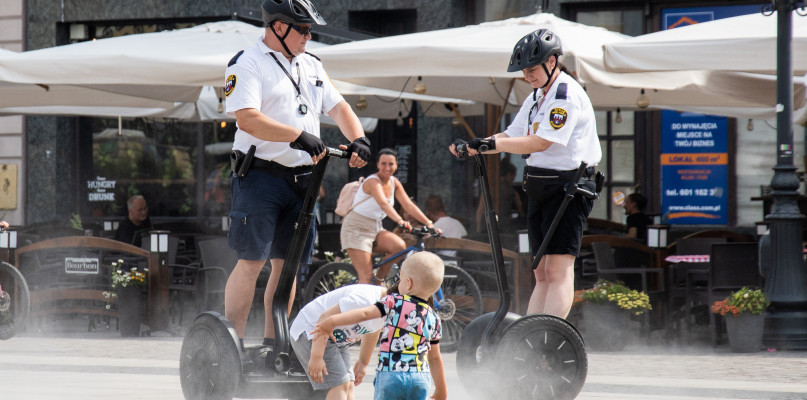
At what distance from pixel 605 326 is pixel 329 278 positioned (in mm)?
2573

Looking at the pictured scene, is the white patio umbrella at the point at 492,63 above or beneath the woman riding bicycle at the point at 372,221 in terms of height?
above

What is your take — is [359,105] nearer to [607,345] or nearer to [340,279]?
[340,279]

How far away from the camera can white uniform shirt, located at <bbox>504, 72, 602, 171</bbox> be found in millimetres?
5543

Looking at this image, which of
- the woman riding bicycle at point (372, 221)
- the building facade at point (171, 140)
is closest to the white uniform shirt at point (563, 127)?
the woman riding bicycle at point (372, 221)

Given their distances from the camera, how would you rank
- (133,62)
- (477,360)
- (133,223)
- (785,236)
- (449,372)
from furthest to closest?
(133,223) < (133,62) < (785,236) < (449,372) < (477,360)

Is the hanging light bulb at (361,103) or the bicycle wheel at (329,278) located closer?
the bicycle wheel at (329,278)

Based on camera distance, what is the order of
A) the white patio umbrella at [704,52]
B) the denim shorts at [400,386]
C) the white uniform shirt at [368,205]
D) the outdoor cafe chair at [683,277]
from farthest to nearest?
the outdoor cafe chair at [683,277] → the white uniform shirt at [368,205] → the white patio umbrella at [704,52] → the denim shorts at [400,386]

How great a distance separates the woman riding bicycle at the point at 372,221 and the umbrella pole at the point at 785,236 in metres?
2.86

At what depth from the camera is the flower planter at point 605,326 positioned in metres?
9.25

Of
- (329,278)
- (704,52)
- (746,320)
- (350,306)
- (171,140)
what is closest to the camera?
(350,306)

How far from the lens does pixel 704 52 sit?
8812mm

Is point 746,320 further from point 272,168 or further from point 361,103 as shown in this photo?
point 272,168

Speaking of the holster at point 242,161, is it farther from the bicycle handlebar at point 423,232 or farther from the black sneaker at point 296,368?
the bicycle handlebar at point 423,232

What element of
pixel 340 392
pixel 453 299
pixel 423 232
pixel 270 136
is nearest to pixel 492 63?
pixel 423 232
